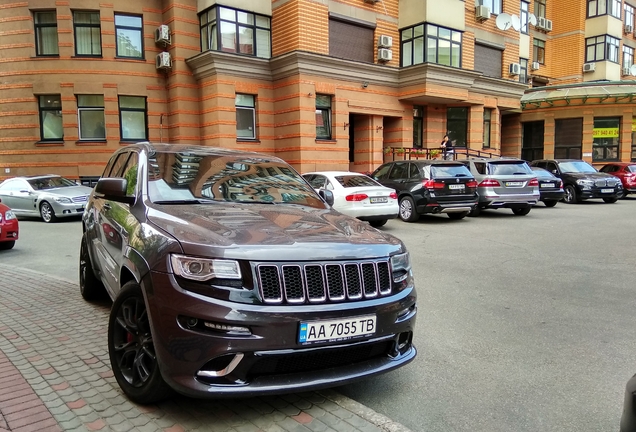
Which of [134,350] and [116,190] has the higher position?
[116,190]

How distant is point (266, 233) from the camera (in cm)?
303

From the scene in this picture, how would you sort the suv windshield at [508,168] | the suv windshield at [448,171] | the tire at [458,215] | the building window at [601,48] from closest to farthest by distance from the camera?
the suv windshield at [448,171] → the tire at [458,215] → the suv windshield at [508,168] → the building window at [601,48]

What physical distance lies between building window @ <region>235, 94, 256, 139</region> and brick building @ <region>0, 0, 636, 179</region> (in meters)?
0.04

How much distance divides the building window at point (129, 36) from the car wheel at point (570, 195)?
60.1 ft

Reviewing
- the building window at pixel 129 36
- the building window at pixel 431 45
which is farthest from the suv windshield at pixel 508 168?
the building window at pixel 129 36

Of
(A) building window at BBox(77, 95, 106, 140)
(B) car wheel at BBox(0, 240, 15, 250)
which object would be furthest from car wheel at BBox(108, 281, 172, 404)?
(A) building window at BBox(77, 95, 106, 140)

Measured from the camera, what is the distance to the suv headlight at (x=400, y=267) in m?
3.26

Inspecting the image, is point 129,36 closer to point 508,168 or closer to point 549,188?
point 508,168

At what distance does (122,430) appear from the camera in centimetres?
281

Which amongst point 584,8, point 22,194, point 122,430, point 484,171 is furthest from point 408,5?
point 122,430

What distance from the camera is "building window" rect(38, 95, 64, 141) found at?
2066 centimetres

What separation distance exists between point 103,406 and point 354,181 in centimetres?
936

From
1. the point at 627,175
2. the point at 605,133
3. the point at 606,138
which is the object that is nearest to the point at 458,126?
the point at 627,175

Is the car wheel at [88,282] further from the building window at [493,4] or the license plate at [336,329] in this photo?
the building window at [493,4]
